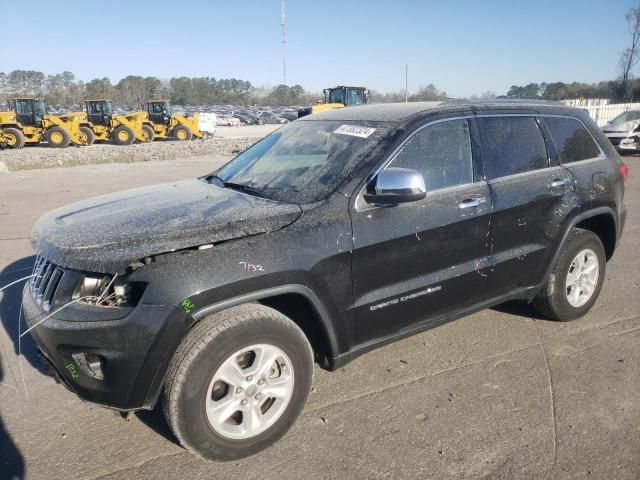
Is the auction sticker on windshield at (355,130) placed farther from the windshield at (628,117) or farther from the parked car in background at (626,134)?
the windshield at (628,117)

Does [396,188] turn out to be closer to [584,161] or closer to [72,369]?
[72,369]

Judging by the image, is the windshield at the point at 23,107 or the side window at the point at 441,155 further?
the windshield at the point at 23,107

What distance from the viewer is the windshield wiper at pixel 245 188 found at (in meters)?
3.15

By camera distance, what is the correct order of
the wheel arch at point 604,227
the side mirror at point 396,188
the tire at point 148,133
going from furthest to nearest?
the tire at point 148,133 → the wheel arch at point 604,227 → the side mirror at point 396,188

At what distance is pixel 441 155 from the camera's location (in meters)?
3.27

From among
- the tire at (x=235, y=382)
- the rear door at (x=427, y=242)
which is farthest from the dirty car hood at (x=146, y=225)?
the rear door at (x=427, y=242)

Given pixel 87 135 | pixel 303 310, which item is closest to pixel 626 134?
pixel 303 310

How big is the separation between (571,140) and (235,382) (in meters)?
3.30

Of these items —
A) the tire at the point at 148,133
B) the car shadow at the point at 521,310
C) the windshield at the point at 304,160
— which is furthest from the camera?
the tire at the point at 148,133

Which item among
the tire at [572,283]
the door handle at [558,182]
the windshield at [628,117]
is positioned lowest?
the tire at [572,283]

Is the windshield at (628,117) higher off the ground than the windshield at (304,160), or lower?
higher

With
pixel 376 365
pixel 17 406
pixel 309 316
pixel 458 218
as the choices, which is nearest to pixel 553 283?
pixel 458 218

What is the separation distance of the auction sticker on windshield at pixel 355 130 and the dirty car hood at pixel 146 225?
768 mm

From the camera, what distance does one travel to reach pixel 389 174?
2793 millimetres
